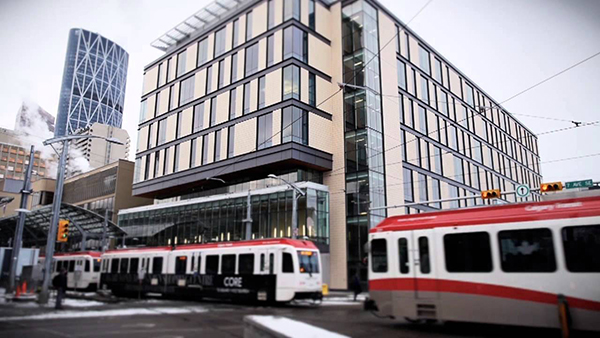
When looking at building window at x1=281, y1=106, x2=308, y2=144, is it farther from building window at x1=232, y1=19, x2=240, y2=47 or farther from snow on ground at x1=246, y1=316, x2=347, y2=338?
snow on ground at x1=246, y1=316, x2=347, y2=338

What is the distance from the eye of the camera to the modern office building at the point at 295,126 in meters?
40.6

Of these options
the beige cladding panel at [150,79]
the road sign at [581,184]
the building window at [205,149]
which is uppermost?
the beige cladding panel at [150,79]

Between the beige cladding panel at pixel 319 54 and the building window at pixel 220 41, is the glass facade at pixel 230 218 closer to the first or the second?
the beige cladding panel at pixel 319 54

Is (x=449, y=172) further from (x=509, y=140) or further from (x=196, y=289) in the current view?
(x=196, y=289)

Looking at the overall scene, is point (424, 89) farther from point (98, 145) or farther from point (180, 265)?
point (98, 145)

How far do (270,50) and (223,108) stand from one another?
312 inches

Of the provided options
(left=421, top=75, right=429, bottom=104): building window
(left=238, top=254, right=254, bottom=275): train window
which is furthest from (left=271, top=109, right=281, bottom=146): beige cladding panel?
(left=421, top=75, right=429, bottom=104): building window

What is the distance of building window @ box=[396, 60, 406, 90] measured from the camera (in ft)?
160

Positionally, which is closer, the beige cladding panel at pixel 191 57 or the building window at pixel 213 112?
the building window at pixel 213 112

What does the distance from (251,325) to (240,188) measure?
3883cm

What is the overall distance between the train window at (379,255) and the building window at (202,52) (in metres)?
42.2

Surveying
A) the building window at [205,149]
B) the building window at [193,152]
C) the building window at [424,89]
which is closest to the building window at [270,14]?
the building window at [205,149]

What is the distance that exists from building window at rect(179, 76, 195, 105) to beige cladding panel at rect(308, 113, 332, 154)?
17.0 metres

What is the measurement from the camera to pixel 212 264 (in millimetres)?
23641
